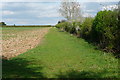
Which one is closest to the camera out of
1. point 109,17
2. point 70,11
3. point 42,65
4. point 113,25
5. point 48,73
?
point 48,73

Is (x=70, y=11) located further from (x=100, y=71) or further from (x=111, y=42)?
(x=100, y=71)

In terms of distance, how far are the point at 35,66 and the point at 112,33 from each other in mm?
5843

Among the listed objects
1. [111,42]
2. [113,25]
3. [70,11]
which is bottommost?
[111,42]

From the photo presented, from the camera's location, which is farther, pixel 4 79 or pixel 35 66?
pixel 35 66

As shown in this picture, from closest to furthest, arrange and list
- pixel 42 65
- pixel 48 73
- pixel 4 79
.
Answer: pixel 4 79, pixel 48 73, pixel 42 65

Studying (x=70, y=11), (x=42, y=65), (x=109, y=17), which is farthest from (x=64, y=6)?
(x=42, y=65)

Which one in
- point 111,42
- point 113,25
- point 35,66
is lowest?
point 35,66

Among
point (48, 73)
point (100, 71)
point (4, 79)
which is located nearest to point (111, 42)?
point (100, 71)

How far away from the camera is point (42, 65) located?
9359 millimetres

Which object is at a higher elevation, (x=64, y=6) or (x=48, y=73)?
(x=64, y=6)

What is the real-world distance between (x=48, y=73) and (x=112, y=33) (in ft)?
21.1

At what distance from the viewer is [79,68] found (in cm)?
868

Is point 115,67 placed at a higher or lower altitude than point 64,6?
lower

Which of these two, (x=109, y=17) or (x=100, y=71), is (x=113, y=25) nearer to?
(x=109, y=17)
